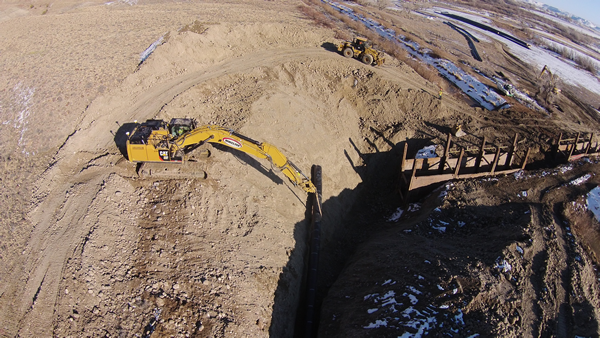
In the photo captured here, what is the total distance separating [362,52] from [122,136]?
59.5 feet

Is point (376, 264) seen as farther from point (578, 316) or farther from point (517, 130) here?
point (517, 130)

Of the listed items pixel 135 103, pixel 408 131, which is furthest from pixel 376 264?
pixel 135 103

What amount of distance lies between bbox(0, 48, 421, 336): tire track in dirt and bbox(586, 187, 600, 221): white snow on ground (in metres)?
22.0

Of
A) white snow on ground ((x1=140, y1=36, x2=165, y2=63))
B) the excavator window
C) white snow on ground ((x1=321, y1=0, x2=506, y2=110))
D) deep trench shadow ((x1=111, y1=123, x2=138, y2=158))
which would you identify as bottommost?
deep trench shadow ((x1=111, y1=123, x2=138, y2=158))

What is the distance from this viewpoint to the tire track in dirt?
9.51 m

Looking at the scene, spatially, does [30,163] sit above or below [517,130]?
below

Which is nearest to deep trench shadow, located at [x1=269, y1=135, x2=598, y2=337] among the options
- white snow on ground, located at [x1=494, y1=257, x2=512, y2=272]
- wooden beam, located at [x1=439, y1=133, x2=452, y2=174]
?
white snow on ground, located at [x1=494, y1=257, x2=512, y2=272]

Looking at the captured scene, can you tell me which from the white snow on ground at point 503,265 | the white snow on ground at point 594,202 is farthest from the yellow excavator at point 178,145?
the white snow on ground at point 594,202

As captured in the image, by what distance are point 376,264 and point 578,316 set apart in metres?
7.13

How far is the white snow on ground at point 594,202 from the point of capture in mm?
16688

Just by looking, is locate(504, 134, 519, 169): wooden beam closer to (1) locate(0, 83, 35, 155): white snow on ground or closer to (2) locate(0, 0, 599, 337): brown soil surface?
(2) locate(0, 0, 599, 337): brown soil surface

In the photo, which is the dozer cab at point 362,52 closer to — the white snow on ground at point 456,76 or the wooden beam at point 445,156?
the white snow on ground at point 456,76

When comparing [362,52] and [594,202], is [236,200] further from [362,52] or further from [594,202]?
[594,202]

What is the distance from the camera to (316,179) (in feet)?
58.9
